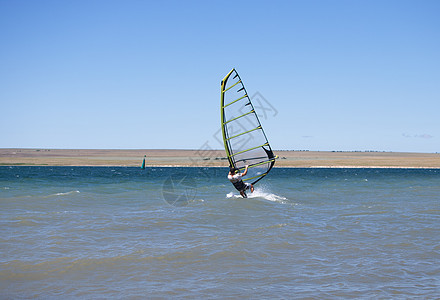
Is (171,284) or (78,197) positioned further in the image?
(78,197)

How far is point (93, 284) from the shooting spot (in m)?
5.51

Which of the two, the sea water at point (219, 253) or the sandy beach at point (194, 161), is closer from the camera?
the sea water at point (219, 253)

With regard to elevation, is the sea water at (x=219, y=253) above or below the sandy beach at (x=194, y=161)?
above

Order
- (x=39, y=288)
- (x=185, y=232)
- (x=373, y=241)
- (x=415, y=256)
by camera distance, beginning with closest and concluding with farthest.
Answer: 1. (x=39, y=288)
2. (x=415, y=256)
3. (x=373, y=241)
4. (x=185, y=232)

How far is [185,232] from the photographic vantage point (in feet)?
29.9

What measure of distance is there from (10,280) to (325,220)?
25.5 ft

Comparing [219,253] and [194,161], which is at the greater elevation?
[219,253]

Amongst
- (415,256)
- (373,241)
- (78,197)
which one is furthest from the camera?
(78,197)

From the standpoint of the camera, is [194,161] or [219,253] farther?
[194,161]

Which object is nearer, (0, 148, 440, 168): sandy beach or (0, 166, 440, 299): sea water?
(0, 166, 440, 299): sea water

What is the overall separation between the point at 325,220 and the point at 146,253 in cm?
554

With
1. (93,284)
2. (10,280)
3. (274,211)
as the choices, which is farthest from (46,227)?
(274,211)

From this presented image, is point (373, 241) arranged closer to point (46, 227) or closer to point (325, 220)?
point (325, 220)

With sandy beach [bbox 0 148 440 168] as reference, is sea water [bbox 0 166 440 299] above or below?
above
